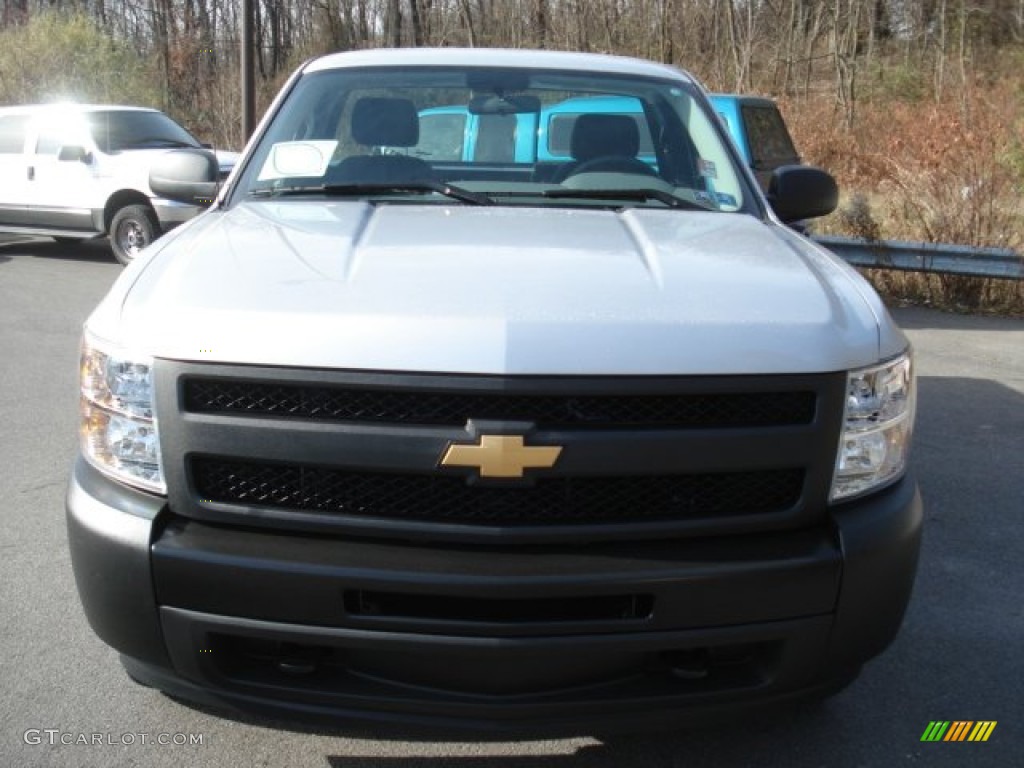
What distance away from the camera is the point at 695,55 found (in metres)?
27.6

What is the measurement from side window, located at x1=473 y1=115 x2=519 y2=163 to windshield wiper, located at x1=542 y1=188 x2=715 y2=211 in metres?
0.37

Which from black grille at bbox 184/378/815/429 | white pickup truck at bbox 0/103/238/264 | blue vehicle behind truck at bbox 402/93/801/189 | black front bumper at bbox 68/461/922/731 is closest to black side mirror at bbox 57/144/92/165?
white pickup truck at bbox 0/103/238/264

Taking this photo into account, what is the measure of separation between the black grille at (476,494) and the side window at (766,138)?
7885 millimetres

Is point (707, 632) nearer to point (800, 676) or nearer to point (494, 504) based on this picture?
point (800, 676)

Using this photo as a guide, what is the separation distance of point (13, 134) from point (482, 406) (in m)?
12.6

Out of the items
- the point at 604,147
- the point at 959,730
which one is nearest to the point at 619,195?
the point at 604,147

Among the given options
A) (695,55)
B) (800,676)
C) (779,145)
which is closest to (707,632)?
(800,676)

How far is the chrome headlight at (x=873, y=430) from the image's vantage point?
243cm

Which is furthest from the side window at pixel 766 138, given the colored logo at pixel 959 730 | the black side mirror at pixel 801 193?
the colored logo at pixel 959 730

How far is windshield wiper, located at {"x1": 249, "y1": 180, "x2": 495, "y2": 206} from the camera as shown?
347 cm

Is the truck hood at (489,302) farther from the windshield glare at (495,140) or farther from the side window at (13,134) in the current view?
the side window at (13,134)

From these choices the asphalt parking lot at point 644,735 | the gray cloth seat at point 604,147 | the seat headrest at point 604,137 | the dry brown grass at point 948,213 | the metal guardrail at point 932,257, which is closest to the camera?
the asphalt parking lot at point 644,735

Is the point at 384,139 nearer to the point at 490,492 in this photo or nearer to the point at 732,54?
the point at 490,492

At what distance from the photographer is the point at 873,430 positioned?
2488mm
